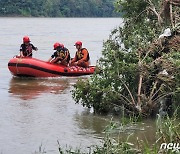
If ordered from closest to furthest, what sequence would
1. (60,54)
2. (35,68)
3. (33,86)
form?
(33,86)
(35,68)
(60,54)

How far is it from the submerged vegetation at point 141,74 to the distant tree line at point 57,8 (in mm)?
71893

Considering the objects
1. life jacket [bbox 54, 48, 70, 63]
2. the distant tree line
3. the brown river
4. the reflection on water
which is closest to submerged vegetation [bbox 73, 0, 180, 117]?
the brown river

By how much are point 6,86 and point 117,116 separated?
5.41m

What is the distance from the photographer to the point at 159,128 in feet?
23.9

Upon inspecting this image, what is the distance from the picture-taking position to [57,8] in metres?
88.4

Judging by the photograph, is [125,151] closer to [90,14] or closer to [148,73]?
[148,73]

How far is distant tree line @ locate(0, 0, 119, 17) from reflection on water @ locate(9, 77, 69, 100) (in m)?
66.5

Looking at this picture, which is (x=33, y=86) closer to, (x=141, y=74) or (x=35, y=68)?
(x=35, y=68)

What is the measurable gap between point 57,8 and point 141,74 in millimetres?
79462

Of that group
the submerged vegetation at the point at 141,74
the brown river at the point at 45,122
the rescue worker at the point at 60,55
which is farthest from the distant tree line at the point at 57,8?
the submerged vegetation at the point at 141,74

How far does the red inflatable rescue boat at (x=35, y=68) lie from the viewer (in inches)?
640

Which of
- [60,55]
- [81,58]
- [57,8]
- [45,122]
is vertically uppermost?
[60,55]

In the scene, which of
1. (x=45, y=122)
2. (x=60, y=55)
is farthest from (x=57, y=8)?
(x=45, y=122)

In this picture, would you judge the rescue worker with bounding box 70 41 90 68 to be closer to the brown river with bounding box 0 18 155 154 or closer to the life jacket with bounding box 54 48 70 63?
the life jacket with bounding box 54 48 70 63
